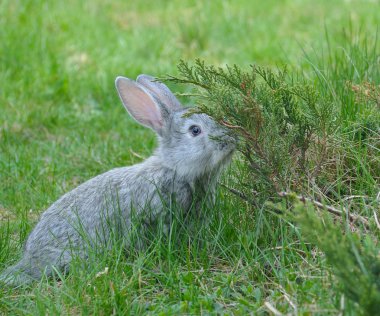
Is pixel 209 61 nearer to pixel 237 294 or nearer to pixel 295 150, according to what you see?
pixel 295 150

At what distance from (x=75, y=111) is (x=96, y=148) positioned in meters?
1.09

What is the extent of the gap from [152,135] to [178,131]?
1.55 metres

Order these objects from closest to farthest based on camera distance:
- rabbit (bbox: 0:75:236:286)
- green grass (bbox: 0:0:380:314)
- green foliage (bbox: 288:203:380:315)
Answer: green foliage (bbox: 288:203:380:315) → green grass (bbox: 0:0:380:314) → rabbit (bbox: 0:75:236:286)

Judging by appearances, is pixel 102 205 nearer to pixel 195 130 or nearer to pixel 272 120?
pixel 195 130

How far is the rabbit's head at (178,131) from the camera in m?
5.35

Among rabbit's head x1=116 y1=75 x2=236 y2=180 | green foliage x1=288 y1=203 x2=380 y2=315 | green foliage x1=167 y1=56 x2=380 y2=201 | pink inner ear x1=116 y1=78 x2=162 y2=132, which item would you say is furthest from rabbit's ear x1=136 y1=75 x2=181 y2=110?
green foliage x1=288 y1=203 x2=380 y2=315

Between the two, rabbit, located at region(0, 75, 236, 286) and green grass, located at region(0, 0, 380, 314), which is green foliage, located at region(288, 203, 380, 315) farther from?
rabbit, located at region(0, 75, 236, 286)

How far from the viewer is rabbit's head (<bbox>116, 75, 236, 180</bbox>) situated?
17.6 feet

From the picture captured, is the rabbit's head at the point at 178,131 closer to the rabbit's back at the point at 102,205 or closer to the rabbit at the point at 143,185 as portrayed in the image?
the rabbit at the point at 143,185

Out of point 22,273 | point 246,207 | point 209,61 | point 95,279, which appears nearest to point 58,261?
point 22,273

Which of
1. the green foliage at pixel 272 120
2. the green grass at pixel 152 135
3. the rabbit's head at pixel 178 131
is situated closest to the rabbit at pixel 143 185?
the rabbit's head at pixel 178 131

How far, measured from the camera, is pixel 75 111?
8086 mm

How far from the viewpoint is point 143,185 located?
566 cm

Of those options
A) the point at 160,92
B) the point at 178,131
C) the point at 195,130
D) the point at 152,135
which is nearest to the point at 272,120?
the point at 195,130
